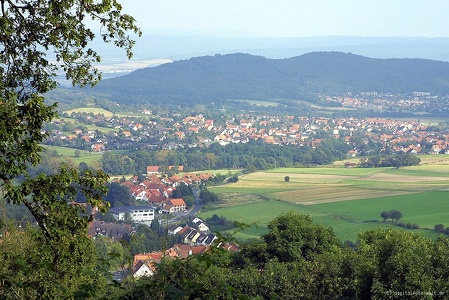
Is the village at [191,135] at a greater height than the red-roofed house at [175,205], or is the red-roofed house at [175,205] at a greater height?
the red-roofed house at [175,205]

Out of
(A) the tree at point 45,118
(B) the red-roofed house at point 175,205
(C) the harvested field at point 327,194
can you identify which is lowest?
(B) the red-roofed house at point 175,205

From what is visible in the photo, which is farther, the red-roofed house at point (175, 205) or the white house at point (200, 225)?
the red-roofed house at point (175, 205)

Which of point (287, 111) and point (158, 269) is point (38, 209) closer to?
point (158, 269)

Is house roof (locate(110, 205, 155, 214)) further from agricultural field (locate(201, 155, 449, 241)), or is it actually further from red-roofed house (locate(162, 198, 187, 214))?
agricultural field (locate(201, 155, 449, 241))

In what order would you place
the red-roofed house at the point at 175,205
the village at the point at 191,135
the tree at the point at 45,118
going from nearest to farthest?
the tree at the point at 45,118 → the red-roofed house at the point at 175,205 → the village at the point at 191,135

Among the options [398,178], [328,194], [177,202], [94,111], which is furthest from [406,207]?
[94,111]

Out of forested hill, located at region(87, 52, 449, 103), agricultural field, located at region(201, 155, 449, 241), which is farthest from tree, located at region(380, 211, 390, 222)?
forested hill, located at region(87, 52, 449, 103)

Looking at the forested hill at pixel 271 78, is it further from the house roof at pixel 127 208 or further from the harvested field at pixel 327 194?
the harvested field at pixel 327 194

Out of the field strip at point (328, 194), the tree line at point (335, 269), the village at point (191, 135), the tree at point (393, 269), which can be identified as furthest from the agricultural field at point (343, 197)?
the tree at point (393, 269)
